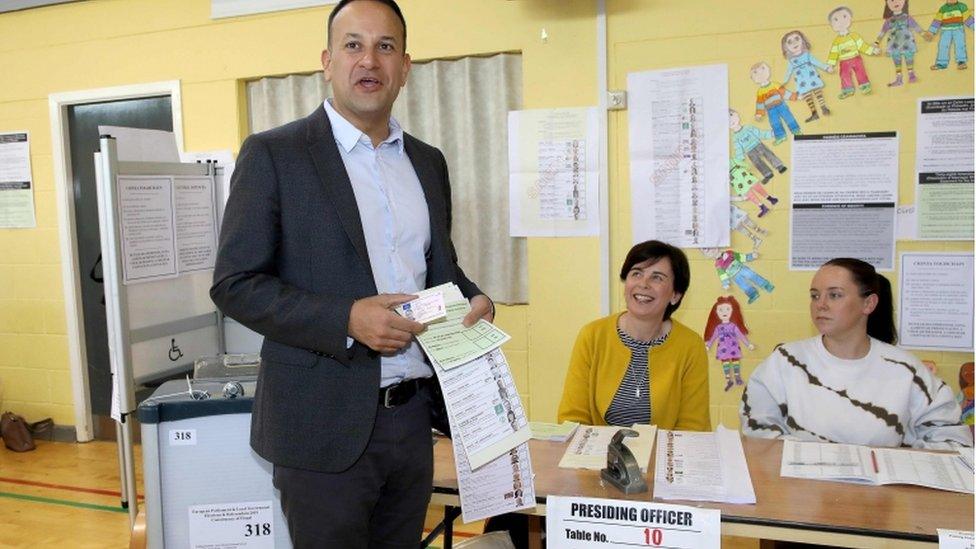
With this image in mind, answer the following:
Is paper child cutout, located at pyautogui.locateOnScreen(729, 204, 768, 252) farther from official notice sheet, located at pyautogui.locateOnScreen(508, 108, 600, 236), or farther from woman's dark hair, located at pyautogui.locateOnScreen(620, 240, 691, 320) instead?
A: woman's dark hair, located at pyautogui.locateOnScreen(620, 240, 691, 320)

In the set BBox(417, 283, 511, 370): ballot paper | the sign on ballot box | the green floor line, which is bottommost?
the green floor line

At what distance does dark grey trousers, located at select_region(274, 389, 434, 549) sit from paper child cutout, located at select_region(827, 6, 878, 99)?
2472 mm

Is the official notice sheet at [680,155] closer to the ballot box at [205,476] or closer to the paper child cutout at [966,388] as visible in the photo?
the paper child cutout at [966,388]

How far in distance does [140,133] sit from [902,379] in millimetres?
2675

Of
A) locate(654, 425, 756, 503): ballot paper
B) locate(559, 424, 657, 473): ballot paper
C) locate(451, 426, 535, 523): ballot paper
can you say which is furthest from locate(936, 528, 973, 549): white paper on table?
locate(451, 426, 535, 523): ballot paper

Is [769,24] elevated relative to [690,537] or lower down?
elevated

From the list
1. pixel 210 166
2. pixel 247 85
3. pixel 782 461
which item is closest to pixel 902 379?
pixel 782 461

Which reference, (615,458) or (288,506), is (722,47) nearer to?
(615,458)

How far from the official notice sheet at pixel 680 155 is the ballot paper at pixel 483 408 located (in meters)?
2.05

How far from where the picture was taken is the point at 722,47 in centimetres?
340

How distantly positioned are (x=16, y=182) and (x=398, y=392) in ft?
13.8

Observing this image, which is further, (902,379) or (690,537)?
(902,379)

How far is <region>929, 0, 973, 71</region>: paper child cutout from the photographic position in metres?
3.10

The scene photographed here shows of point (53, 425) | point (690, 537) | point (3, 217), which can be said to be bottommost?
point (53, 425)
